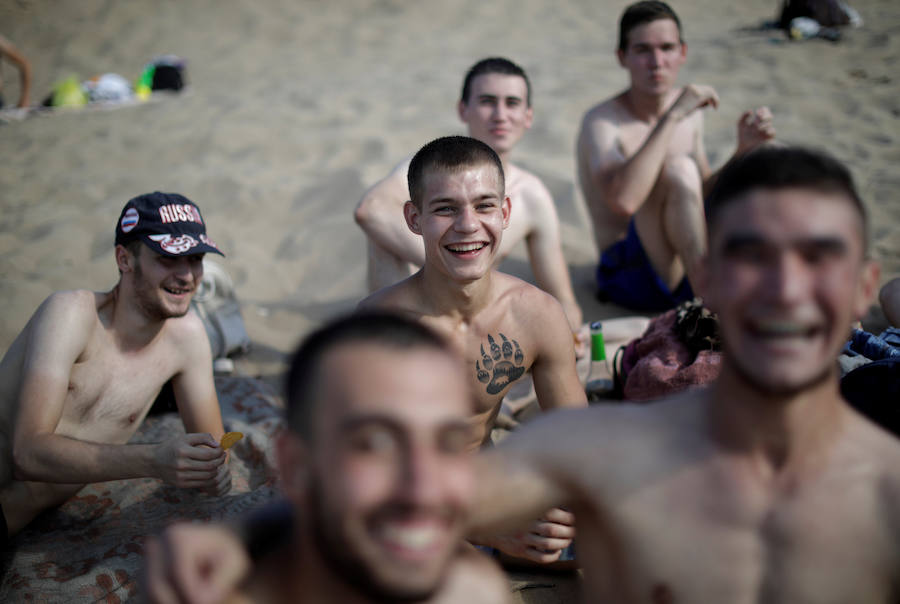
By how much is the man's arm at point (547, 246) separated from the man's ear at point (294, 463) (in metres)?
3.00

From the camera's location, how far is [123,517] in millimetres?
3068

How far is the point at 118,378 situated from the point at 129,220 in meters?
0.68

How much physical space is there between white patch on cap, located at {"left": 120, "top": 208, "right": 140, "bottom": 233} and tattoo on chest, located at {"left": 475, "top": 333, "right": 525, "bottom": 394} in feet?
5.13

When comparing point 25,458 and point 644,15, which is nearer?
point 25,458

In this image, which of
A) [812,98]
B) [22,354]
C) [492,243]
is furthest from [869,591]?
[812,98]

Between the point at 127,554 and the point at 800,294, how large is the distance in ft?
8.48

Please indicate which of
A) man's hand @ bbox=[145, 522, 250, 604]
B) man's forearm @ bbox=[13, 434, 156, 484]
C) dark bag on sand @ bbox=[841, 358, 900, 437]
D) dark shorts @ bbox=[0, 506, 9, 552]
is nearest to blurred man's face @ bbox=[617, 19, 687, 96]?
dark bag on sand @ bbox=[841, 358, 900, 437]

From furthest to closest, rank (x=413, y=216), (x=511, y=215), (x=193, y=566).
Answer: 1. (x=511, y=215)
2. (x=413, y=216)
3. (x=193, y=566)

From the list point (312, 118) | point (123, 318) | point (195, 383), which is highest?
point (312, 118)

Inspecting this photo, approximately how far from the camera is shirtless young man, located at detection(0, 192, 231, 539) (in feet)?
8.81

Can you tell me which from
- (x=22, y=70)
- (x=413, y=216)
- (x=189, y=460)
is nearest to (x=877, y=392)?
(x=413, y=216)

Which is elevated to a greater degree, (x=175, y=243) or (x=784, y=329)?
(x=175, y=243)

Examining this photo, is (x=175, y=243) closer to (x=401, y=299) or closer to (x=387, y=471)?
(x=401, y=299)

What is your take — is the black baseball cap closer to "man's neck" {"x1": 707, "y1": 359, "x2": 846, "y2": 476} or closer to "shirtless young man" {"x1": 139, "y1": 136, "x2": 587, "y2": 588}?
"shirtless young man" {"x1": 139, "y1": 136, "x2": 587, "y2": 588}
